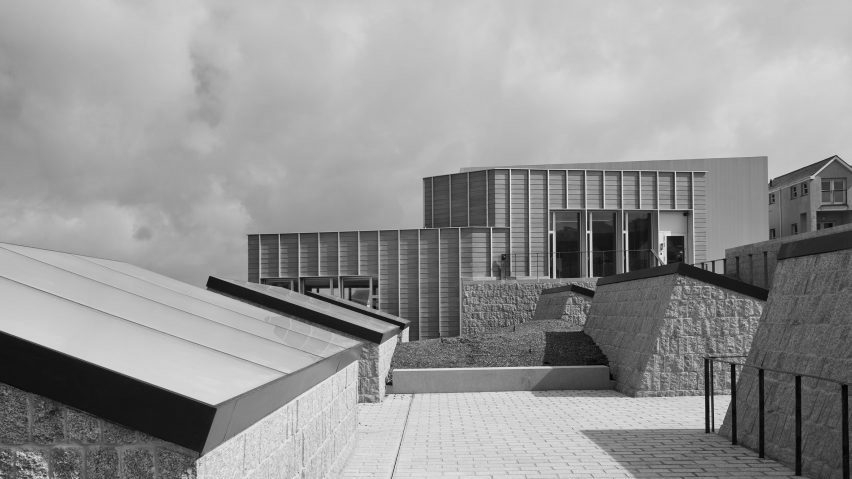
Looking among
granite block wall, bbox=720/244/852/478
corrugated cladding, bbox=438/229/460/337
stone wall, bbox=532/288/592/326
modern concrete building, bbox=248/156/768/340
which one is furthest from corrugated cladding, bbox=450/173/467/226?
granite block wall, bbox=720/244/852/478

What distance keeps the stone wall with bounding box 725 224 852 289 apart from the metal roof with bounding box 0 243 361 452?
41.5 feet

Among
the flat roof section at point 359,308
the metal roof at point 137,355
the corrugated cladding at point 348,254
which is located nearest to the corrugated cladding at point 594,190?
the corrugated cladding at point 348,254

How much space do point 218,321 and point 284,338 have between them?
35.1 inches

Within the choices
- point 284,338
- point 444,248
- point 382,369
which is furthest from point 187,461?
point 444,248

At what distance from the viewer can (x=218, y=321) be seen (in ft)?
21.1

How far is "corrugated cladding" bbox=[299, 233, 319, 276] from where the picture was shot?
32.8 meters

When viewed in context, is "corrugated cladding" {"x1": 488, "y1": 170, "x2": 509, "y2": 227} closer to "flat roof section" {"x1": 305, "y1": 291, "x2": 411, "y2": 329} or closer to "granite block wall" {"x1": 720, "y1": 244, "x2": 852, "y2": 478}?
"flat roof section" {"x1": 305, "y1": 291, "x2": 411, "y2": 329}

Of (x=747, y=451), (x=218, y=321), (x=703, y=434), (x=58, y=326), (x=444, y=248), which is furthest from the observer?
(x=444, y=248)

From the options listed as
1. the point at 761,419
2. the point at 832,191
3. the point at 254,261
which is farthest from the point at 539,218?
the point at 832,191

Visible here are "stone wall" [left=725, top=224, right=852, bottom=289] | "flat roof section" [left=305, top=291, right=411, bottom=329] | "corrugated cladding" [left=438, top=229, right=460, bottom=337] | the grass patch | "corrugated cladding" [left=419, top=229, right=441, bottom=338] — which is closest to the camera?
"stone wall" [left=725, top=224, right=852, bottom=289]

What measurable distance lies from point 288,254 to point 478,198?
889cm

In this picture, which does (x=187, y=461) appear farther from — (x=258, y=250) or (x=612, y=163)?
(x=612, y=163)

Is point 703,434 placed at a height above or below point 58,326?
below

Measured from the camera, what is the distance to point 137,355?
14.2 feet
